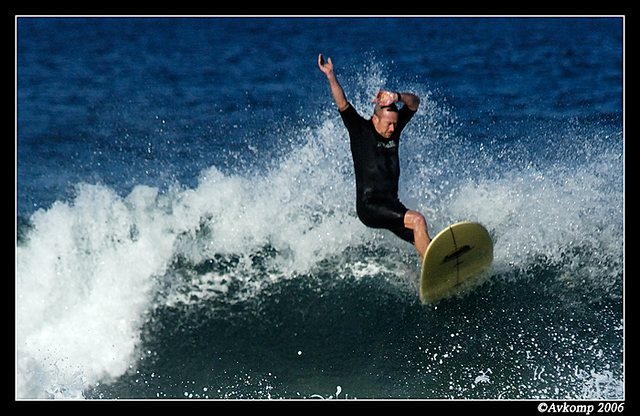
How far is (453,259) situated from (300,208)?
263 cm

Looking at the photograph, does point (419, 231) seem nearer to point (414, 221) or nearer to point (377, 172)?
point (414, 221)

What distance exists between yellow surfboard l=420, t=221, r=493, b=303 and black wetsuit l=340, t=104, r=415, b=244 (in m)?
0.36

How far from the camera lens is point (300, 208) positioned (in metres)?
9.24

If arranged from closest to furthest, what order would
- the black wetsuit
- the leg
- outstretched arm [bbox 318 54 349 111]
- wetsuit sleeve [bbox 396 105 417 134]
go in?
outstretched arm [bbox 318 54 349 111] < the leg < the black wetsuit < wetsuit sleeve [bbox 396 105 417 134]

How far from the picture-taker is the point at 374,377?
7.02 metres

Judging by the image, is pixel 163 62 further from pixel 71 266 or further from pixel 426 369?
pixel 426 369

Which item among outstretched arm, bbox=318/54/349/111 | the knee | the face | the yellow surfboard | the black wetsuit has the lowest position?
the yellow surfboard

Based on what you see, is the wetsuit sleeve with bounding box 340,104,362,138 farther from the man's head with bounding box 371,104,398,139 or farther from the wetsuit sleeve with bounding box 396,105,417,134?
the wetsuit sleeve with bounding box 396,105,417,134

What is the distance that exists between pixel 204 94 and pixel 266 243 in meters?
4.84

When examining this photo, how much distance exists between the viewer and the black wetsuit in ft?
23.6

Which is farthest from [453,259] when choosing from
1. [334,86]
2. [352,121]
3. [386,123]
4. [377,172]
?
[334,86]

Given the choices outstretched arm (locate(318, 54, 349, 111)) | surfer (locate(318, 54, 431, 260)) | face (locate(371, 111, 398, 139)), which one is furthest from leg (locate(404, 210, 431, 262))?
outstretched arm (locate(318, 54, 349, 111))

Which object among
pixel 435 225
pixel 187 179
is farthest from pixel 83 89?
pixel 435 225

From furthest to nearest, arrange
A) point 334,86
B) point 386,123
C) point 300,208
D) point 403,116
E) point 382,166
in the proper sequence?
1. point 300,208
2. point 403,116
3. point 382,166
4. point 386,123
5. point 334,86
